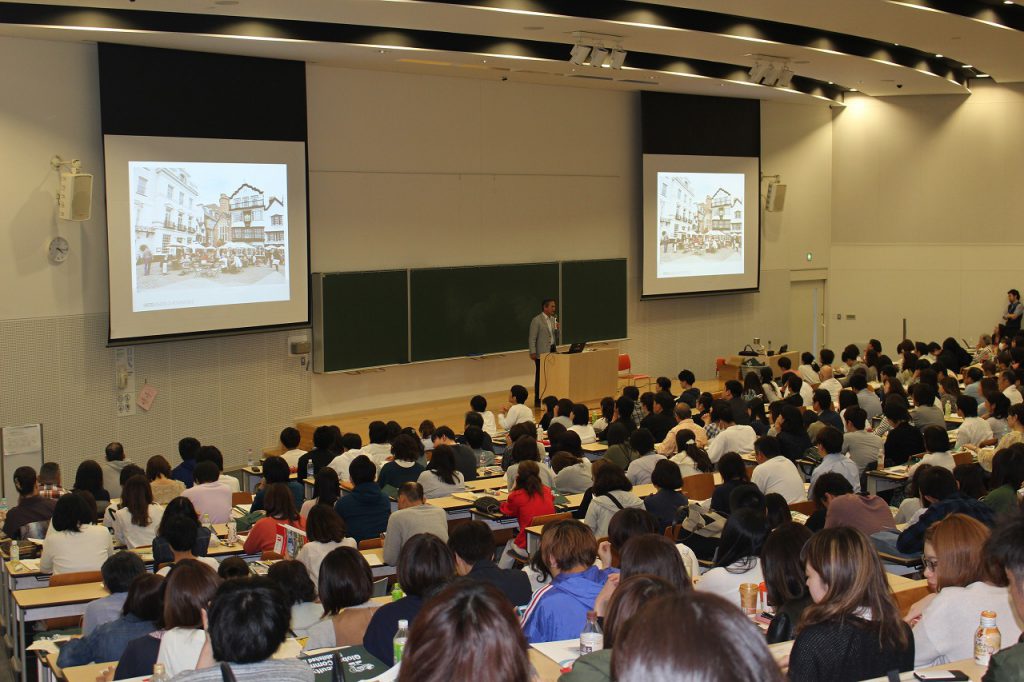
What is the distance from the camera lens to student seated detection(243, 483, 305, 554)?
22.0 feet

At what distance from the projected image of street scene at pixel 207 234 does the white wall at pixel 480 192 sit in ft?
2.51

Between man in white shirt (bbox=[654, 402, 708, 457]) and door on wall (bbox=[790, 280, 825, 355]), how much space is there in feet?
29.8

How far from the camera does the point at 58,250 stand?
10438 millimetres

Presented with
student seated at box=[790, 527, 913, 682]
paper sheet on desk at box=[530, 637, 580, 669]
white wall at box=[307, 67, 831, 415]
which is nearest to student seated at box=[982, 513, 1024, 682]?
student seated at box=[790, 527, 913, 682]

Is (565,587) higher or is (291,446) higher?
(565,587)

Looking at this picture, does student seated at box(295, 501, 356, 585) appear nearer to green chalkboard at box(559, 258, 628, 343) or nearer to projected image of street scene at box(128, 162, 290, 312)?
projected image of street scene at box(128, 162, 290, 312)

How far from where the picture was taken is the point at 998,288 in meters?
17.3

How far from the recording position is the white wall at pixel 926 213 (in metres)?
17.2

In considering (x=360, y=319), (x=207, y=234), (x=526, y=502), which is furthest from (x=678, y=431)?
(x=207, y=234)

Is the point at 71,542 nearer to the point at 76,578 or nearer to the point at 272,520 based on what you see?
the point at 76,578

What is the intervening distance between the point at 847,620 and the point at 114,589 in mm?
3603

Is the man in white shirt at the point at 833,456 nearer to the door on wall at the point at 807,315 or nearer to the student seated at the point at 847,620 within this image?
the student seated at the point at 847,620

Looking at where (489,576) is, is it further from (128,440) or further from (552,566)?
(128,440)

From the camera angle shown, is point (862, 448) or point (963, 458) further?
point (862, 448)
